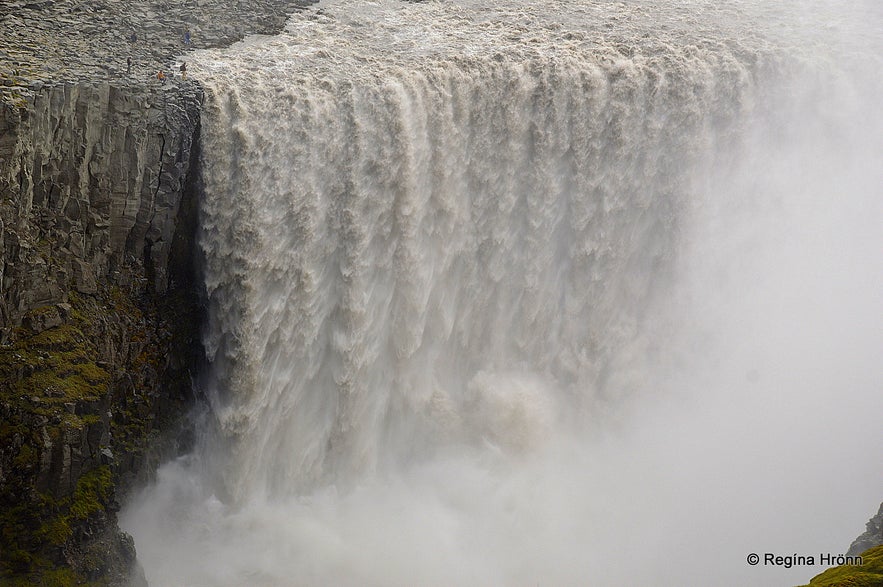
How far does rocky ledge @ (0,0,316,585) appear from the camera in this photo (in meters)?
17.3

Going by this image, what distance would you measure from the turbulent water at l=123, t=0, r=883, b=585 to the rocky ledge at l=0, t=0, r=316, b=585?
88 centimetres

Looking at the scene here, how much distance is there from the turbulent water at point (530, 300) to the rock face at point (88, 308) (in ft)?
2.93

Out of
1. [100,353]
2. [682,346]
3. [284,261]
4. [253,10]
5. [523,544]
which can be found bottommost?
[523,544]

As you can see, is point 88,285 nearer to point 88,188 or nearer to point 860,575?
point 88,188

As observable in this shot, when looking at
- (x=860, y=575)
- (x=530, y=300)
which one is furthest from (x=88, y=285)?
(x=860, y=575)

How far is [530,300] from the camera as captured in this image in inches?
953

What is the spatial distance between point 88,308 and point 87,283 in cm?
49

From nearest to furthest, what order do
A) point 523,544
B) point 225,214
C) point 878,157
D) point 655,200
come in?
1. point 225,214
2. point 523,544
3. point 655,200
4. point 878,157

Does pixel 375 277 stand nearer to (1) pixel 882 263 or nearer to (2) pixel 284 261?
(2) pixel 284 261

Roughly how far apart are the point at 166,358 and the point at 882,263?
19.7 m

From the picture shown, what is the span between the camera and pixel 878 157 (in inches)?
1055

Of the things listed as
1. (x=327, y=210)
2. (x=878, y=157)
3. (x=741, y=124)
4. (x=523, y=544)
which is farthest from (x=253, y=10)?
(x=878, y=157)

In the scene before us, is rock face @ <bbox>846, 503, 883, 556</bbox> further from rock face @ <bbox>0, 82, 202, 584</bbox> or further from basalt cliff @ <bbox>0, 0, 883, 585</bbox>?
rock face @ <bbox>0, 82, 202, 584</bbox>

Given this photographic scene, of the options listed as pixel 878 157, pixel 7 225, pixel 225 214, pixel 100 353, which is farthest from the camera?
pixel 878 157
